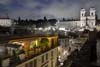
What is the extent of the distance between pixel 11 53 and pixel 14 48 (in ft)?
1.13

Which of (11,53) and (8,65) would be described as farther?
(11,53)

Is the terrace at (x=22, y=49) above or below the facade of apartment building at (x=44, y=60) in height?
above

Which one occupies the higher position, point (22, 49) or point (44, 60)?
point (22, 49)

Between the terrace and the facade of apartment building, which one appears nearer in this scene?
the terrace

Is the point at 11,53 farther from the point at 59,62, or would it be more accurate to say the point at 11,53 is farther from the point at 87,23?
the point at 87,23

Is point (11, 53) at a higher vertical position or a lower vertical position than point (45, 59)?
higher

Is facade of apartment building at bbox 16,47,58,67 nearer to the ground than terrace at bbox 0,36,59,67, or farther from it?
nearer to the ground

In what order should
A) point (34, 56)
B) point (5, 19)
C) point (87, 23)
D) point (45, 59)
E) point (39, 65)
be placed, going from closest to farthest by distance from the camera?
point (34, 56) → point (39, 65) → point (45, 59) → point (5, 19) → point (87, 23)

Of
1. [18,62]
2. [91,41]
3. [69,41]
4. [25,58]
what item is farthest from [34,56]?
[69,41]

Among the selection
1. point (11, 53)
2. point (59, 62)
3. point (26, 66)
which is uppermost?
point (11, 53)

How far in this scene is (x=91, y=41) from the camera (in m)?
17.9

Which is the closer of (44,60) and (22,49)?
(22,49)

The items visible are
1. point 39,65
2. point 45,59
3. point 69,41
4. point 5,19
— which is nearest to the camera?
point 39,65

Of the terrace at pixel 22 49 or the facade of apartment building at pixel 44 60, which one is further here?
the facade of apartment building at pixel 44 60
